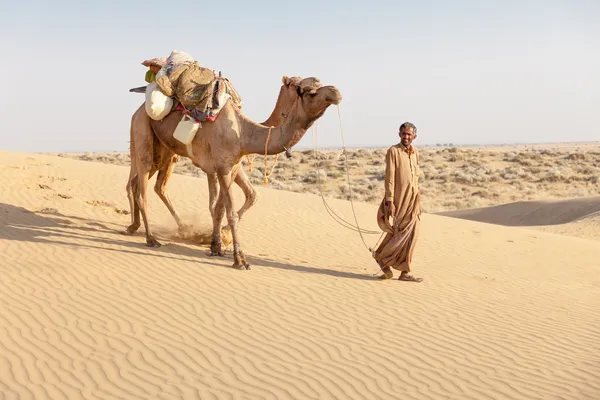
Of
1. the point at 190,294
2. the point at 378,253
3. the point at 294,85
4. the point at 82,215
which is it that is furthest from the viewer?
the point at 82,215

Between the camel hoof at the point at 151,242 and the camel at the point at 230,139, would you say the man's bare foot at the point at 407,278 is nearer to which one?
the camel at the point at 230,139

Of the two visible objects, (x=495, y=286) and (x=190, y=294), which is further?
(x=495, y=286)

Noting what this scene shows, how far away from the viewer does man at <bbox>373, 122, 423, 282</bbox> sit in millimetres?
9477

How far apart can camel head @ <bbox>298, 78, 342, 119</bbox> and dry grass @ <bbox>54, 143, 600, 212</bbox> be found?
13.6 meters

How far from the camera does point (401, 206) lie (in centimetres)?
955

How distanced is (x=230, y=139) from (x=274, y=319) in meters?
3.25

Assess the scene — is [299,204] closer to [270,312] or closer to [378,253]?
[378,253]

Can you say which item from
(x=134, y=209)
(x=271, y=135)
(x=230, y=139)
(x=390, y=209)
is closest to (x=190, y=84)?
(x=230, y=139)

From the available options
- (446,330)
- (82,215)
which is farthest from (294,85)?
(82,215)

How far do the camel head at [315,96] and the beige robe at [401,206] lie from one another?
126 centimetres

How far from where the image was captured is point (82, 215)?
1311 centimetres

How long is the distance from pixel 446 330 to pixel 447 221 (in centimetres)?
992

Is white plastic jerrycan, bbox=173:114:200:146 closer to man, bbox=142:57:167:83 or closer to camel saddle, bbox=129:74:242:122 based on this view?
camel saddle, bbox=129:74:242:122

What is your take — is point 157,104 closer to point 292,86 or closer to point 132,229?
point 292,86
